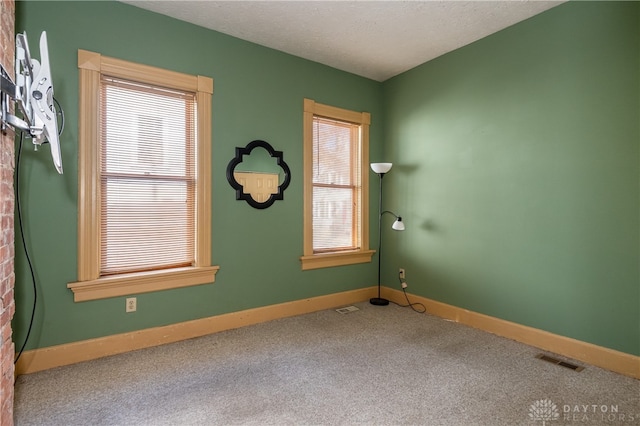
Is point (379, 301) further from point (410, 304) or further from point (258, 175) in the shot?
point (258, 175)

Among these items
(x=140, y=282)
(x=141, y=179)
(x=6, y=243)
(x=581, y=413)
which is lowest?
(x=581, y=413)

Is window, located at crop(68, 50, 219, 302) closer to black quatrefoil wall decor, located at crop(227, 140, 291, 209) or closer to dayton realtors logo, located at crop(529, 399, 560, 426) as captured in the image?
black quatrefoil wall decor, located at crop(227, 140, 291, 209)

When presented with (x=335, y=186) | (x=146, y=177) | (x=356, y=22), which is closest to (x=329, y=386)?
(x=146, y=177)

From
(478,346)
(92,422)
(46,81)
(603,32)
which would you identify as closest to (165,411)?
(92,422)

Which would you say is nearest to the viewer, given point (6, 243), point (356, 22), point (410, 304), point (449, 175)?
point (6, 243)

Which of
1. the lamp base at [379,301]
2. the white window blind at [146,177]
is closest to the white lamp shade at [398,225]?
the lamp base at [379,301]

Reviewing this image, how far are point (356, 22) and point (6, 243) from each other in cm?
294

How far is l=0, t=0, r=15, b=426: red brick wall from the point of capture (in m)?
1.61

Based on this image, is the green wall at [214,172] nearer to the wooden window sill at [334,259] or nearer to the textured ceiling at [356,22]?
the wooden window sill at [334,259]

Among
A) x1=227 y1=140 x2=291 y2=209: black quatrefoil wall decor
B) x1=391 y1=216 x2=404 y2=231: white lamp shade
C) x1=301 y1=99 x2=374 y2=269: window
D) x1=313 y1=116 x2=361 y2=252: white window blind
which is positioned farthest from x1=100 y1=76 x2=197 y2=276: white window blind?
x1=391 y1=216 x2=404 y2=231: white lamp shade

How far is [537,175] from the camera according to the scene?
112 inches

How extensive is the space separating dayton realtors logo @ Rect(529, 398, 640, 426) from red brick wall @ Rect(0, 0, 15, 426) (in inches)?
108

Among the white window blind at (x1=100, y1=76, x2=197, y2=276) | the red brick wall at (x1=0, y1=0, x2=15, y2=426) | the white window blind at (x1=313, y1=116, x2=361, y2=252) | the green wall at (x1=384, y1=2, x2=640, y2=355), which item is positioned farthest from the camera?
the white window blind at (x1=313, y1=116, x2=361, y2=252)

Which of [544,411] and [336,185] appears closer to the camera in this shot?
[544,411]
